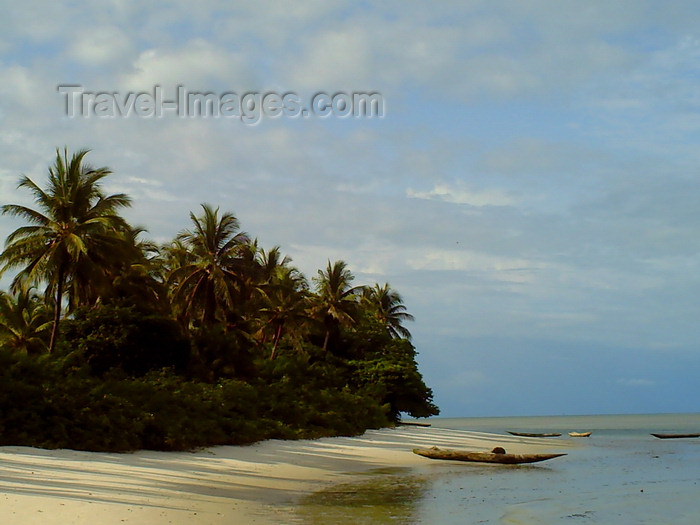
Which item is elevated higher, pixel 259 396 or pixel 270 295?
pixel 270 295

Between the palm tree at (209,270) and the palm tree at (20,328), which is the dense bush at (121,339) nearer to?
the palm tree at (209,270)

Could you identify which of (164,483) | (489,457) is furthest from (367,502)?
(489,457)

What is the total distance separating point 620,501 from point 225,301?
24.0 meters

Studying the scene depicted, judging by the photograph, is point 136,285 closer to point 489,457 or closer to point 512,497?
point 489,457

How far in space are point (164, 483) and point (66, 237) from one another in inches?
618

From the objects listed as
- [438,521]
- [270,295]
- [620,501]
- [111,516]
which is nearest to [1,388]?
[111,516]

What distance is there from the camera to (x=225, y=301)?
115 ft

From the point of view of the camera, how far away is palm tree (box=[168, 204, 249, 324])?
111 ft

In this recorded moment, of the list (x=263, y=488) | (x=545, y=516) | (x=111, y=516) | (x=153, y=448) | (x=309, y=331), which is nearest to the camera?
(x=111, y=516)

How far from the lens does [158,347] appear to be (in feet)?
93.9

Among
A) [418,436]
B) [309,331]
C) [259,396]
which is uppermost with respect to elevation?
[309,331]

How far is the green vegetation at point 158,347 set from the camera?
17.8 m

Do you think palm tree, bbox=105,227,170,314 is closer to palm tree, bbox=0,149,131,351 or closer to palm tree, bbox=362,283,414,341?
palm tree, bbox=0,149,131,351

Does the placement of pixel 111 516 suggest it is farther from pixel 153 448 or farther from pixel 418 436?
pixel 418 436
